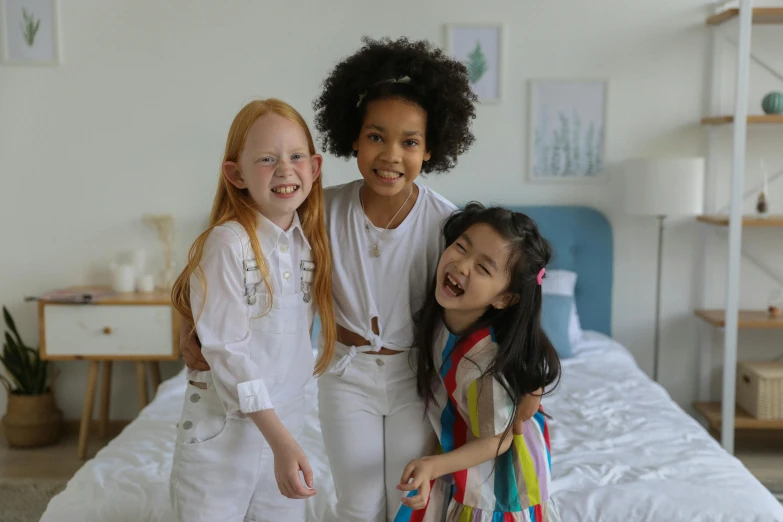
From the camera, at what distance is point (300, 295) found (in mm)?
1468

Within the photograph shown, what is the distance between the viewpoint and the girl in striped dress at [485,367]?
4.67 feet

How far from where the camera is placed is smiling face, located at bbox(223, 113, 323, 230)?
54.4 inches

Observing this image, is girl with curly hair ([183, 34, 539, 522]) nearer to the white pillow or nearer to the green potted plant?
the white pillow

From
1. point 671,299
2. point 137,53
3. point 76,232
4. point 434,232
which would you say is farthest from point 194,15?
point 671,299

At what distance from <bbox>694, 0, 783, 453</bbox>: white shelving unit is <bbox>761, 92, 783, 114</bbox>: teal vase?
0.14 ft

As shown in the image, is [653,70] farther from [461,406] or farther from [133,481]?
[133,481]

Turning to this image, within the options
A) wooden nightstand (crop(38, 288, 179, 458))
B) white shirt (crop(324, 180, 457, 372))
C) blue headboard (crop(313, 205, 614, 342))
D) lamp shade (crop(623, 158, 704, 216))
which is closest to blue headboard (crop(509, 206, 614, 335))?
blue headboard (crop(313, 205, 614, 342))

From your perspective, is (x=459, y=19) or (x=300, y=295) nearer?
(x=300, y=295)

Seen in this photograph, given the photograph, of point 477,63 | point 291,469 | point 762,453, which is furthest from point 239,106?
point 762,453

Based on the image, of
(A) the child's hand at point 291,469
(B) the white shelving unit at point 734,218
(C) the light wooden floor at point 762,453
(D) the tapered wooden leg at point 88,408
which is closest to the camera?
(A) the child's hand at point 291,469

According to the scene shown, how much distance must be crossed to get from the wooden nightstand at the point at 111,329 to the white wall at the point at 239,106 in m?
0.38

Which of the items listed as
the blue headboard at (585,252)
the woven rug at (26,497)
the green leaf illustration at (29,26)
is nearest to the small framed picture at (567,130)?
the blue headboard at (585,252)

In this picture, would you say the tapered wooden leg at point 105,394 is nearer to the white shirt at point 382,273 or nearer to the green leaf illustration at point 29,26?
the green leaf illustration at point 29,26

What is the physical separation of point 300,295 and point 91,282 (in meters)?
2.40
